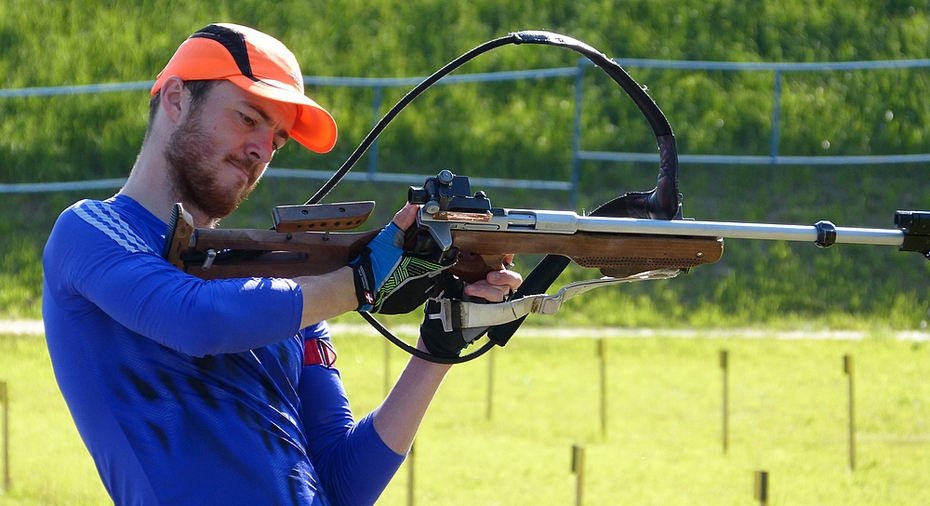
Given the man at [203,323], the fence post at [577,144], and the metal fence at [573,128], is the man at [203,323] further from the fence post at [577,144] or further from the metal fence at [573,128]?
the fence post at [577,144]

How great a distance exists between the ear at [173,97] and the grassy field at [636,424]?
135 inches

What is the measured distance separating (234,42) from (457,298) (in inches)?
33.7

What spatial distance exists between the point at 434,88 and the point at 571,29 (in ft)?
7.31

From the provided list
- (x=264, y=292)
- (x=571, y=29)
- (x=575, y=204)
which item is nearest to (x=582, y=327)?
(x=575, y=204)

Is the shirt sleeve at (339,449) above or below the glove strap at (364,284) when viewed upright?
below

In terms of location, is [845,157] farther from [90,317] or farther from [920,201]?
[90,317]

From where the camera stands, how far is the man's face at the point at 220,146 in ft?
8.65

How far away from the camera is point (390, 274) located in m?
2.63

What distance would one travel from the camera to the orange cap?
2.64m

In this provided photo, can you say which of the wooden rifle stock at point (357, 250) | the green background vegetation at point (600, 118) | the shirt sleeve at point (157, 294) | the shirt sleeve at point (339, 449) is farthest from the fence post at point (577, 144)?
the shirt sleeve at point (157, 294)

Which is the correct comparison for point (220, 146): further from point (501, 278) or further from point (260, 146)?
point (501, 278)

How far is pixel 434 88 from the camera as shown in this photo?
13.1 m

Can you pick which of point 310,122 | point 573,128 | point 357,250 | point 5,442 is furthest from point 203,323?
point 573,128

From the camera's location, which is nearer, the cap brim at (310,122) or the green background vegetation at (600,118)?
the cap brim at (310,122)
